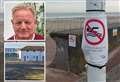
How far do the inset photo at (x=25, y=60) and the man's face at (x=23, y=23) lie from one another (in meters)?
0.13

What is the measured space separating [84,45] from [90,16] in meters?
0.31

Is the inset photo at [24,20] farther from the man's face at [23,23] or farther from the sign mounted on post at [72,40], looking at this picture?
the sign mounted on post at [72,40]

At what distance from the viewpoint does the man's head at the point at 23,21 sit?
5.18m

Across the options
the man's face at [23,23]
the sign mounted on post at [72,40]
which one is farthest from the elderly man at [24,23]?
the sign mounted on post at [72,40]

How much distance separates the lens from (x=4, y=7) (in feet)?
17.0

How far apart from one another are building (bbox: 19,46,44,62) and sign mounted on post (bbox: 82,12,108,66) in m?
1.12

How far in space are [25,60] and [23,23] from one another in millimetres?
463

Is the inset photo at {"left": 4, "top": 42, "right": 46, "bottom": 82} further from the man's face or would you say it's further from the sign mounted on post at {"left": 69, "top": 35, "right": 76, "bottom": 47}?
the sign mounted on post at {"left": 69, "top": 35, "right": 76, "bottom": 47}

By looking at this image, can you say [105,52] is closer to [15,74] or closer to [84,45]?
[84,45]

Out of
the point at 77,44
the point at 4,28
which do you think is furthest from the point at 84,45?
the point at 4,28

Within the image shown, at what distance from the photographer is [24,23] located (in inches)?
203

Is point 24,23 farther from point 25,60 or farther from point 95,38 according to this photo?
point 95,38

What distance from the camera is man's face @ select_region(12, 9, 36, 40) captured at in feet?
17.0

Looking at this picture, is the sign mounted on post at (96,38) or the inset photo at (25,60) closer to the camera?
the sign mounted on post at (96,38)
